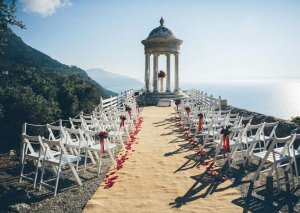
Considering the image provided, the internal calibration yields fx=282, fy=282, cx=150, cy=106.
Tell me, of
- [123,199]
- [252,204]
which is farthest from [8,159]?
[252,204]

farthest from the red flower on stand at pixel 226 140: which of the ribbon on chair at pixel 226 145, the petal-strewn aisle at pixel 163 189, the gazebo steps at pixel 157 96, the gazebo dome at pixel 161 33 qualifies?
the gazebo dome at pixel 161 33

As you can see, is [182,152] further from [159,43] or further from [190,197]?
[159,43]

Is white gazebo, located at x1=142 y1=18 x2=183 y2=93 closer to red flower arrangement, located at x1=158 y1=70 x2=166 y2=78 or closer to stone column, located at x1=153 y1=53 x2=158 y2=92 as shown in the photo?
stone column, located at x1=153 y1=53 x2=158 y2=92

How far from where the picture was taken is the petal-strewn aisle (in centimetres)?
474

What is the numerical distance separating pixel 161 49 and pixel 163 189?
21141 millimetres

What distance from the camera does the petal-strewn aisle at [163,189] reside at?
15.5 feet

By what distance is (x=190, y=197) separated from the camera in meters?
5.10

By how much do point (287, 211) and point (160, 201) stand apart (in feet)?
6.76

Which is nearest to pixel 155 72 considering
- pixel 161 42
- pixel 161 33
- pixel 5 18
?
pixel 161 42

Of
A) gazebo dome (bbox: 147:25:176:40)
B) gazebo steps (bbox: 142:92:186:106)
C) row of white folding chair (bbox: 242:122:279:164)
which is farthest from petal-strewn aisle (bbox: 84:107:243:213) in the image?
gazebo dome (bbox: 147:25:176:40)

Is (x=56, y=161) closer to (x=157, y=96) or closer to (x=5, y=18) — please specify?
(x=5, y=18)

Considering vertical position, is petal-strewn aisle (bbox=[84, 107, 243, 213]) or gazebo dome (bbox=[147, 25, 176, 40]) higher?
gazebo dome (bbox=[147, 25, 176, 40])

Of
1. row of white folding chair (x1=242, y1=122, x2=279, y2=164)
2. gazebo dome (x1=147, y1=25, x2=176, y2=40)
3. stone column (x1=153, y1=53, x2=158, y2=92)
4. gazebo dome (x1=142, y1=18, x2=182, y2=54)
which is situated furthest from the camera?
stone column (x1=153, y1=53, x2=158, y2=92)

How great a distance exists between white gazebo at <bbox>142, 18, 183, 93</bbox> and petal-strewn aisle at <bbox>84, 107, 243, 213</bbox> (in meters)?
18.3
